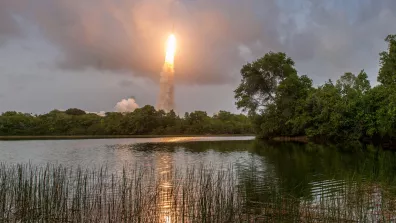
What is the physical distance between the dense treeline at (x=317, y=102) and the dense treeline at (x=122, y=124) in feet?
117

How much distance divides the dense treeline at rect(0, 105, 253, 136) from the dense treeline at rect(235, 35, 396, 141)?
35636 millimetres

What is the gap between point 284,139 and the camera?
66875mm

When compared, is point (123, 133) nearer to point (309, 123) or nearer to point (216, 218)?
point (309, 123)

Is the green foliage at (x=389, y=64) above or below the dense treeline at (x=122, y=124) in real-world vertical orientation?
above

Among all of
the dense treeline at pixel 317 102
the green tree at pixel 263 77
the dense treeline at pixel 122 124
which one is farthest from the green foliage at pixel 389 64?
the dense treeline at pixel 122 124

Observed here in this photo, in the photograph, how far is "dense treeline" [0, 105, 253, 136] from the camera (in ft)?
306

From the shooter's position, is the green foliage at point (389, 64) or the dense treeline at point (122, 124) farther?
the dense treeline at point (122, 124)

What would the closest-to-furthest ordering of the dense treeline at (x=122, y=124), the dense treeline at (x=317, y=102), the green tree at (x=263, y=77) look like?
1. the dense treeline at (x=317, y=102)
2. the green tree at (x=263, y=77)
3. the dense treeline at (x=122, y=124)

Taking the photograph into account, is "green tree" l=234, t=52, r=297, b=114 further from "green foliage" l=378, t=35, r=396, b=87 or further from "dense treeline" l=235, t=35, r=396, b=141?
"green foliage" l=378, t=35, r=396, b=87

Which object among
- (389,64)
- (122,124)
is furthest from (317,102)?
(122,124)

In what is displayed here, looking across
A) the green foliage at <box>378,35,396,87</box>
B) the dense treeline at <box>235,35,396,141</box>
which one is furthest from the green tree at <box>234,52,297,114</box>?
the green foliage at <box>378,35,396,87</box>

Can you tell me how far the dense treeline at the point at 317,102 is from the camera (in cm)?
4600

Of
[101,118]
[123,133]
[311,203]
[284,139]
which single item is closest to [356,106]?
[284,139]

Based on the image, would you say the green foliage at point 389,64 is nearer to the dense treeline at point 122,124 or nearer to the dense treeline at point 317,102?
the dense treeline at point 317,102
